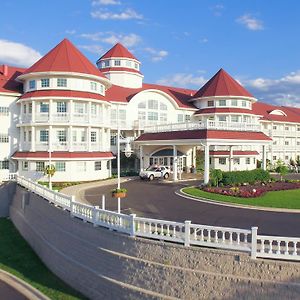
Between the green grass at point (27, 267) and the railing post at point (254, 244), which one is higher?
the railing post at point (254, 244)

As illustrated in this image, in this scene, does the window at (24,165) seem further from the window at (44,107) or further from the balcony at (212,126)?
the balcony at (212,126)

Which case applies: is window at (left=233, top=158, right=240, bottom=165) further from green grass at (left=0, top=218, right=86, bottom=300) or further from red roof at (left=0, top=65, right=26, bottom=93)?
green grass at (left=0, top=218, right=86, bottom=300)

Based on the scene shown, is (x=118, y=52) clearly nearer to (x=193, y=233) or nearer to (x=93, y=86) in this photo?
(x=93, y=86)

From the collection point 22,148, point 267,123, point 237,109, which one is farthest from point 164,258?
point 267,123

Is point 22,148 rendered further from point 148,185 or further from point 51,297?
point 51,297

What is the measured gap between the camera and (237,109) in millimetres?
45344

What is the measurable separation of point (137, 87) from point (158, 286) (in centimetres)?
3794

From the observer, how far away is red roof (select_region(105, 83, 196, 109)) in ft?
138

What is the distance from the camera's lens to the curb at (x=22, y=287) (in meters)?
16.2

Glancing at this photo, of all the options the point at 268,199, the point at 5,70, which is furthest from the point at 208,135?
the point at 5,70

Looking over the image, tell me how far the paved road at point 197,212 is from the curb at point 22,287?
18.3ft

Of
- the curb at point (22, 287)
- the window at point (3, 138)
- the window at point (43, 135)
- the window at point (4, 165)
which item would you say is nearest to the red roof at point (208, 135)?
the window at point (43, 135)

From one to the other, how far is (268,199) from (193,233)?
1072cm

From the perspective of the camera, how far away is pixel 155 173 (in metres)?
35.0
